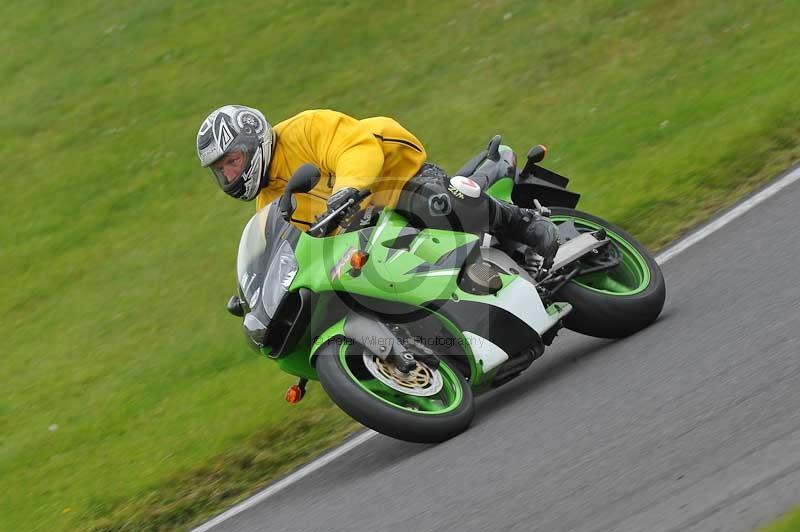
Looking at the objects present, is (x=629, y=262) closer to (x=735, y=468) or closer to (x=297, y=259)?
(x=297, y=259)

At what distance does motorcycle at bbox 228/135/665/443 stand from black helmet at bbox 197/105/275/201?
0.82 feet

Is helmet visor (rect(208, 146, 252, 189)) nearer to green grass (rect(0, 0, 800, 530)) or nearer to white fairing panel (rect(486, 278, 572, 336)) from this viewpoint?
white fairing panel (rect(486, 278, 572, 336))

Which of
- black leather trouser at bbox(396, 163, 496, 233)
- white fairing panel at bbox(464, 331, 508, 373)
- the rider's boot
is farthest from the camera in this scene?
the rider's boot

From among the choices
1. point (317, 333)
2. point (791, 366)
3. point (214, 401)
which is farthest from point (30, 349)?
point (791, 366)

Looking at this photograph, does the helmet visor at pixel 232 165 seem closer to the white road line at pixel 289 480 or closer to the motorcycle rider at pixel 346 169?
the motorcycle rider at pixel 346 169

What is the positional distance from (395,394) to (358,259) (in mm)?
682

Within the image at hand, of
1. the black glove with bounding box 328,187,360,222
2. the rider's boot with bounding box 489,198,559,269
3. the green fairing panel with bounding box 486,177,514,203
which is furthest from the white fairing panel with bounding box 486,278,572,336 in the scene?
the black glove with bounding box 328,187,360,222

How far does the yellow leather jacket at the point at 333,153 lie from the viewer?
21.9 ft

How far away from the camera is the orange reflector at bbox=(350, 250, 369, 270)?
6.15m

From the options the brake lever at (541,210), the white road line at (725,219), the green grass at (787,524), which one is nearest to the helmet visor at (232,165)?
the brake lever at (541,210)

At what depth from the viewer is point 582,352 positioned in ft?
23.8

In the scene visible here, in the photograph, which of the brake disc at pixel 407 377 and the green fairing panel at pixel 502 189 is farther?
the green fairing panel at pixel 502 189

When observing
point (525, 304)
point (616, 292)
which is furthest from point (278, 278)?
point (616, 292)

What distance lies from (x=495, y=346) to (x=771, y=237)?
2.26 meters
